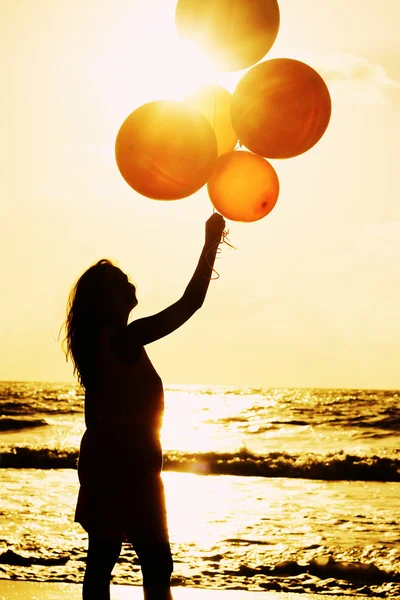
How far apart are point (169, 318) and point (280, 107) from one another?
118 centimetres

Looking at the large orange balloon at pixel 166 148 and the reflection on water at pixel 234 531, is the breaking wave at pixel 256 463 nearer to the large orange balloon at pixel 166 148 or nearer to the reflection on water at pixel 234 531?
the reflection on water at pixel 234 531

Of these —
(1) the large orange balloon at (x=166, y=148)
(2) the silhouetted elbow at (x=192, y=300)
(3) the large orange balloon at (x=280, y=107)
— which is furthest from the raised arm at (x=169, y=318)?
(3) the large orange balloon at (x=280, y=107)

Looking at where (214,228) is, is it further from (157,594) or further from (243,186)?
(157,594)

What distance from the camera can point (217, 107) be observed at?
342cm

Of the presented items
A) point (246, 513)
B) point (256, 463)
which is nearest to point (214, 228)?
point (246, 513)

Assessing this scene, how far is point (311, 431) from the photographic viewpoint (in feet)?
79.3

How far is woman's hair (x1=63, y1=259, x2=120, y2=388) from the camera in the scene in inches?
104

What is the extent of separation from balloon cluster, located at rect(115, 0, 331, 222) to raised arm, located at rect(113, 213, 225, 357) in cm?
52

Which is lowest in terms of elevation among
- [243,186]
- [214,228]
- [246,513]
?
[246,513]

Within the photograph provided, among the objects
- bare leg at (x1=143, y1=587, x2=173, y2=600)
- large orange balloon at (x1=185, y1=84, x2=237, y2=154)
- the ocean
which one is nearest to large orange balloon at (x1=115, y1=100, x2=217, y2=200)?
large orange balloon at (x1=185, y1=84, x2=237, y2=154)

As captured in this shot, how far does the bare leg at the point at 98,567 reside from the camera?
2.53m

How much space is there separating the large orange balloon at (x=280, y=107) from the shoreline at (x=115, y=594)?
2.88m

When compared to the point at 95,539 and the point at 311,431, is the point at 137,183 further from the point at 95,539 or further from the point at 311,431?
the point at 311,431

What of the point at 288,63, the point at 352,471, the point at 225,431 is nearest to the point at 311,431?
the point at 225,431
